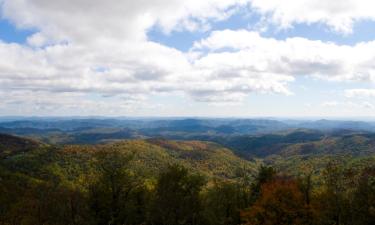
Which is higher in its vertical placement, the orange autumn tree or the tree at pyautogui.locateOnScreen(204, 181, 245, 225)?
the orange autumn tree

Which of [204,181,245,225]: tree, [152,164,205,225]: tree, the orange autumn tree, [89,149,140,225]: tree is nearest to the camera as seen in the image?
the orange autumn tree

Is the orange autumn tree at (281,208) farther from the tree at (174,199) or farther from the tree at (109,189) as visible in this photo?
the tree at (109,189)

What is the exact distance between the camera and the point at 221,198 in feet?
252

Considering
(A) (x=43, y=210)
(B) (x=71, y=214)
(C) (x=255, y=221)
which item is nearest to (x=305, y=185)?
(C) (x=255, y=221)

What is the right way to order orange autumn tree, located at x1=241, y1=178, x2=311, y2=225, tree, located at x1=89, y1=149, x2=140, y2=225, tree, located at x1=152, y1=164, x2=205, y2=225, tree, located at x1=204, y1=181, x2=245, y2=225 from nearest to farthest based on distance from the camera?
orange autumn tree, located at x1=241, y1=178, x2=311, y2=225, tree, located at x1=89, y1=149, x2=140, y2=225, tree, located at x1=152, y1=164, x2=205, y2=225, tree, located at x1=204, y1=181, x2=245, y2=225

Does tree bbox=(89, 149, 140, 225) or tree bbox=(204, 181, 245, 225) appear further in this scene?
tree bbox=(204, 181, 245, 225)

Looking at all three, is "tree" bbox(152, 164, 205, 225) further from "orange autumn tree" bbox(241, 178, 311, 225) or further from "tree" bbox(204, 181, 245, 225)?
"orange autumn tree" bbox(241, 178, 311, 225)

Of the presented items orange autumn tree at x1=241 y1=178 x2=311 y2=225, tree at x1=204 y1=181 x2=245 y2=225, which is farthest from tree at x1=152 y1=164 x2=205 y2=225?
orange autumn tree at x1=241 y1=178 x2=311 y2=225

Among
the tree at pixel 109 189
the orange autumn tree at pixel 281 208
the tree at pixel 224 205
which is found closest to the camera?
the orange autumn tree at pixel 281 208

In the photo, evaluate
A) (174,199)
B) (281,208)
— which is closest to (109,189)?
(174,199)

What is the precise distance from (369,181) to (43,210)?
226 ft

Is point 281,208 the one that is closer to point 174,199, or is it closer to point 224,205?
point 224,205

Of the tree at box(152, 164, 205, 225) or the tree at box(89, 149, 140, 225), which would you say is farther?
the tree at box(152, 164, 205, 225)

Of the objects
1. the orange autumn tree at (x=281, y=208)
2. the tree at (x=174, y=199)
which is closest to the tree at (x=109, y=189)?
the tree at (x=174, y=199)
